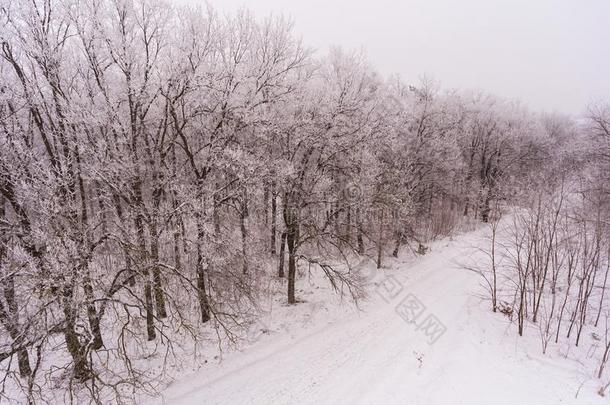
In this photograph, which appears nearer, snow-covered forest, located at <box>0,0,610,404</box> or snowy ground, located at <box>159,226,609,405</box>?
snow-covered forest, located at <box>0,0,610,404</box>

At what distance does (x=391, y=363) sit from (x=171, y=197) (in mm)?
10375

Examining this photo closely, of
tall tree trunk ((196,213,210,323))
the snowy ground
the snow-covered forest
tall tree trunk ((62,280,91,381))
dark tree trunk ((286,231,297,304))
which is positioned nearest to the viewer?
tall tree trunk ((62,280,91,381))

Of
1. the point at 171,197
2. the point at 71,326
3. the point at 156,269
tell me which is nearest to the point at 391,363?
the point at 156,269

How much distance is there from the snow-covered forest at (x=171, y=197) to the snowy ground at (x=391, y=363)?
0.86 metres

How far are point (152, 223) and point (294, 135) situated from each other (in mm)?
7231

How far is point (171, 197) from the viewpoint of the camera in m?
13.6

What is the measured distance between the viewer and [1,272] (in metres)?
8.03

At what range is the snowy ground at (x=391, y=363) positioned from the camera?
9.74m

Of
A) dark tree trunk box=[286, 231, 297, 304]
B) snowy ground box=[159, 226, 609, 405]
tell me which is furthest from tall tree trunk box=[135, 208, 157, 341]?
dark tree trunk box=[286, 231, 297, 304]

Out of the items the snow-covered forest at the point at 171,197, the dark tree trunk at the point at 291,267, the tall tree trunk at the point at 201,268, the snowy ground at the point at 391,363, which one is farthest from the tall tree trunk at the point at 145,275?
the dark tree trunk at the point at 291,267

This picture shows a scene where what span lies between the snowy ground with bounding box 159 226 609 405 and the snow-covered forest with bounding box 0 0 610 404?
0.86 m

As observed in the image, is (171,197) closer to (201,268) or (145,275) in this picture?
(201,268)

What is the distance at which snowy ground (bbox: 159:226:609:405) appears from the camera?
32.0 feet

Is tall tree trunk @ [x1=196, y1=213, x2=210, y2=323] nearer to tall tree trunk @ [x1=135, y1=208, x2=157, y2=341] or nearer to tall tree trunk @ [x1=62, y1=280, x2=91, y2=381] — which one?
tall tree trunk @ [x1=135, y1=208, x2=157, y2=341]
